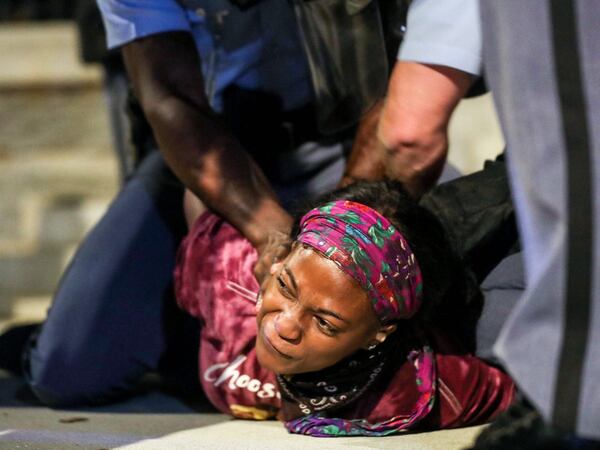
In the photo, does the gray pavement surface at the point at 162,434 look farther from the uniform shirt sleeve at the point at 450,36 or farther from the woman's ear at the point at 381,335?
the uniform shirt sleeve at the point at 450,36

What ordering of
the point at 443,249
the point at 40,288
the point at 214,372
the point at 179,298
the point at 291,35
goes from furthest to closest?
the point at 40,288, the point at 291,35, the point at 179,298, the point at 214,372, the point at 443,249

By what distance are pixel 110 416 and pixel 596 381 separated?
56.8 inches

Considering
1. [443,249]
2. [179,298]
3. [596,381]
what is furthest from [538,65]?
[179,298]

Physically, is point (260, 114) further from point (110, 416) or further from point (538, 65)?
point (538, 65)

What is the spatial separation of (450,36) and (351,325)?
71cm

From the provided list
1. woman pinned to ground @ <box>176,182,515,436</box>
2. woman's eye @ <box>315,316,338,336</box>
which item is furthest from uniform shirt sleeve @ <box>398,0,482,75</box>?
woman's eye @ <box>315,316,338,336</box>

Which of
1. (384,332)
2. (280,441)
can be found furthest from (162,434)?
(384,332)

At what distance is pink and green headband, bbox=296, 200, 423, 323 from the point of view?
1994 millimetres

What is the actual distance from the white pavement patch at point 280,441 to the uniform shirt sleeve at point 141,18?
977mm

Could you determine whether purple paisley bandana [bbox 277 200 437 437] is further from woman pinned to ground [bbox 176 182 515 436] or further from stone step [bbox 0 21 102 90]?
stone step [bbox 0 21 102 90]

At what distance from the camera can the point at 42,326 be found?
302cm

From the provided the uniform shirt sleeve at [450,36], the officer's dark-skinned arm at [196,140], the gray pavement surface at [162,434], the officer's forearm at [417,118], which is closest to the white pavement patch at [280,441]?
the gray pavement surface at [162,434]

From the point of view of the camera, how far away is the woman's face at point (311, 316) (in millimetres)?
1972

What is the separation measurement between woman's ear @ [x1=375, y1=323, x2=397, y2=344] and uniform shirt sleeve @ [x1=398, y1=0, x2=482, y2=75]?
24.2 inches
